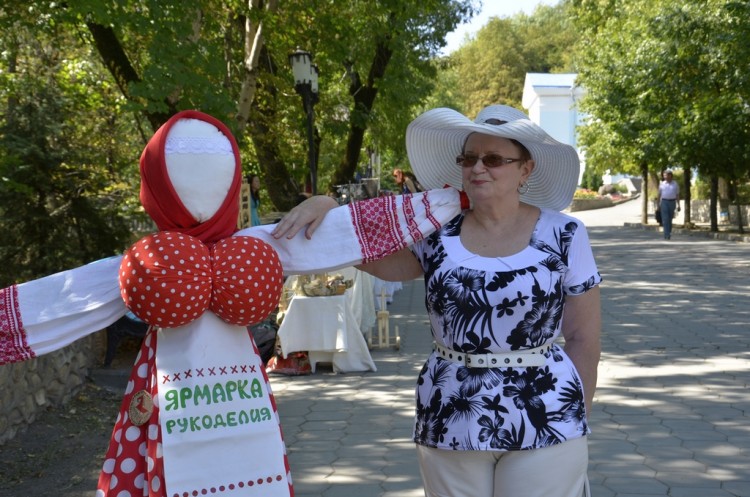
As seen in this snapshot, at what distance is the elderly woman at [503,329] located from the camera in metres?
2.64

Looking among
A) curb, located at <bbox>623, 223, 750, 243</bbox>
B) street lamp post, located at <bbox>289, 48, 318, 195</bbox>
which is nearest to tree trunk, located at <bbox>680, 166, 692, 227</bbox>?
curb, located at <bbox>623, 223, 750, 243</bbox>

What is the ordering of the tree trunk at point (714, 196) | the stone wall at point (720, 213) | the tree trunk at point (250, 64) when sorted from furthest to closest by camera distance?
the stone wall at point (720, 213) < the tree trunk at point (714, 196) < the tree trunk at point (250, 64)

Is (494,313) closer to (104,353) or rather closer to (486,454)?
(486,454)

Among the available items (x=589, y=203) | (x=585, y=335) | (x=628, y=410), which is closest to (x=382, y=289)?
(x=628, y=410)

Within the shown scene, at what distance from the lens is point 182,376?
2.44 m

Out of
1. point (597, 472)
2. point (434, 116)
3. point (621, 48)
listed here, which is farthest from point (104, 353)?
point (621, 48)

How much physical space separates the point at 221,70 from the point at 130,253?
754 centimetres

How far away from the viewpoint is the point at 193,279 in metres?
2.37

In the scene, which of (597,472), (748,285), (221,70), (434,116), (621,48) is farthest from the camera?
(621,48)

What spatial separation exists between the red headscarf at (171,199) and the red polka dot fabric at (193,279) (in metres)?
0.06

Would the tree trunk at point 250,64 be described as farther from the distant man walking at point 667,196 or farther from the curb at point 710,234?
the curb at point 710,234

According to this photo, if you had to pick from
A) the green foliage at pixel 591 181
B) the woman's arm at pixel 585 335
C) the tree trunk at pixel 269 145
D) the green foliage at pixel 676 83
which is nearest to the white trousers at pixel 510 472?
the woman's arm at pixel 585 335

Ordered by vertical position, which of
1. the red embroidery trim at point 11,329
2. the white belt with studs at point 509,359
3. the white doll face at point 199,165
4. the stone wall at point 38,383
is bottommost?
the stone wall at point 38,383

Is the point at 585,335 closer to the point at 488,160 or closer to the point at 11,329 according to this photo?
the point at 488,160
